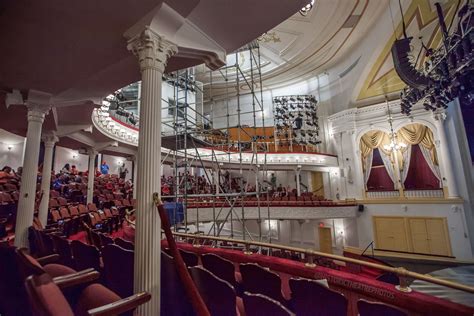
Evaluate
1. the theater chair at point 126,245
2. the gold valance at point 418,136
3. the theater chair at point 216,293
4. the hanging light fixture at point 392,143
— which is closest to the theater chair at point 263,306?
the theater chair at point 216,293

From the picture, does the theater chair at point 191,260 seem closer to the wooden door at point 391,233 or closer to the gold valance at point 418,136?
the wooden door at point 391,233

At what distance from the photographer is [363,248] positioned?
434 inches

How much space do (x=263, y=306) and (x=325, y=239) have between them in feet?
40.8

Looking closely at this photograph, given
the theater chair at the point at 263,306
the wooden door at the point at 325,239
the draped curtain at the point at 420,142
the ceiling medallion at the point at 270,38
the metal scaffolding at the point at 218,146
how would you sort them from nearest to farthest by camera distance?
1. the theater chair at the point at 263,306
2. the metal scaffolding at the point at 218,146
3. the draped curtain at the point at 420,142
4. the wooden door at the point at 325,239
5. the ceiling medallion at the point at 270,38

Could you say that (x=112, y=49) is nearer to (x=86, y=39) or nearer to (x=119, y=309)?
(x=86, y=39)

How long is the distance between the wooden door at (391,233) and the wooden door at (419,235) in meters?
0.27

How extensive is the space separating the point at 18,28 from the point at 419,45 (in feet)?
39.8

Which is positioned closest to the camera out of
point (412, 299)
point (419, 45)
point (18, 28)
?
point (412, 299)

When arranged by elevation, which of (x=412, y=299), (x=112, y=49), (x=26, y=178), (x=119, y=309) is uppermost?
(x=112, y=49)

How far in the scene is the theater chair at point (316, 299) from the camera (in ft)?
4.45

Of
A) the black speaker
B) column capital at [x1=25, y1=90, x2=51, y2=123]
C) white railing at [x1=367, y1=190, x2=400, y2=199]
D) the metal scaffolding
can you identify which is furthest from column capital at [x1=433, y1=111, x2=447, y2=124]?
column capital at [x1=25, y1=90, x2=51, y2=123]

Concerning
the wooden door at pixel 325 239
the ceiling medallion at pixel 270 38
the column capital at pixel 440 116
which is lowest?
the wooden door at pixel 325 239

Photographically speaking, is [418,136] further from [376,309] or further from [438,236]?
[376,309]

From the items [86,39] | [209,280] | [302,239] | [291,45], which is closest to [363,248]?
[302,239]
